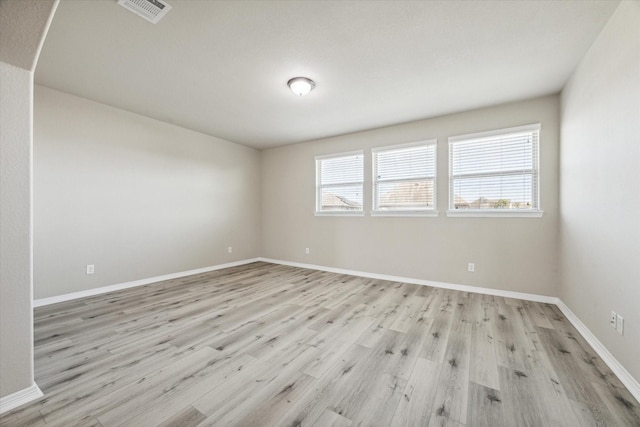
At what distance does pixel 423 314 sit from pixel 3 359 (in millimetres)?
3205

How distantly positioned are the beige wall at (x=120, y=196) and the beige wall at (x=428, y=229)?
48.3 inches

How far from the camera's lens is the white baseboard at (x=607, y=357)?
1575 mm

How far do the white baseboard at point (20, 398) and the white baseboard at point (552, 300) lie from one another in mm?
3524

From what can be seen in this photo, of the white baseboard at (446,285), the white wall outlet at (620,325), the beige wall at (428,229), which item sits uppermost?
the beige wall at (428,229)

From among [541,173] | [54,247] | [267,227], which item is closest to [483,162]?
[541,173]

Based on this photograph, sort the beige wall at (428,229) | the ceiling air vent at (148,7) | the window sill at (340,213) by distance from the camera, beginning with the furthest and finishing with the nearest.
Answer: the window sill at (340,213) < the beige wall at (428,229) < the ceiling air vent at (148,7)

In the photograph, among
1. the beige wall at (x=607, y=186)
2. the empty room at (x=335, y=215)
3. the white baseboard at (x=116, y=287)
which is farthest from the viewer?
the white baseboard at (x=116, y=287)

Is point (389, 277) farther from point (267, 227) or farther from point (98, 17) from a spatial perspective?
point (98, 17)

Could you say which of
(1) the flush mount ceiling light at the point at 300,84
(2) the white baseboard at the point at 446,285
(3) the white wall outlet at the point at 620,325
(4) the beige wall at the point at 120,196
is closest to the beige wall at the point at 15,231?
(1) the flush mount ceiling light at the point at 300,84

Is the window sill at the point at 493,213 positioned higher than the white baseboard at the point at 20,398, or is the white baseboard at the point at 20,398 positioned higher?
the window sill at the point at 493,213

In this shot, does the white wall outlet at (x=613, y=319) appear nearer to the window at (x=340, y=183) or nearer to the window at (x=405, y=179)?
the window at (x=405, y=179)

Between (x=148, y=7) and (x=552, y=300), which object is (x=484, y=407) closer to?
(x=552, y=300)

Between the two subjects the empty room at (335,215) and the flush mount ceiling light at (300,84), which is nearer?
the empty room at (335,215)

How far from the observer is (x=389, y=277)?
14.1ft
